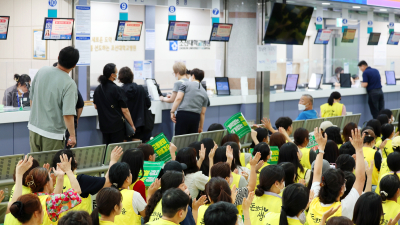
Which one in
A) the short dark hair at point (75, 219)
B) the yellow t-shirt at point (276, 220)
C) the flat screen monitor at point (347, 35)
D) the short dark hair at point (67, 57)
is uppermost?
the flat screen monitor at point (347, 35)

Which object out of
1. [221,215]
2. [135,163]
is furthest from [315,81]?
[221,215]

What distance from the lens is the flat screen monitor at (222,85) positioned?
8724 mm

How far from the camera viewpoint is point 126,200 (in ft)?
10.7

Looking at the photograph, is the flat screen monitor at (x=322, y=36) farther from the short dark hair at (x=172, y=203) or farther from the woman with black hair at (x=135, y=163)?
the short dark hair at (x=172, y=203)

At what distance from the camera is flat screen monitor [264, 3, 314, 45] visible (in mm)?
8539

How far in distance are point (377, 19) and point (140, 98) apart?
8.11 m

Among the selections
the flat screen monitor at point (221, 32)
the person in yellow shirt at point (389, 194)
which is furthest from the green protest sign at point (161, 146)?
the flat screen monitor at point (221, 32)

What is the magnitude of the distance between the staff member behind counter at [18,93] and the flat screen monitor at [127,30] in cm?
152

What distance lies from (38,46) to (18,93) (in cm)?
276

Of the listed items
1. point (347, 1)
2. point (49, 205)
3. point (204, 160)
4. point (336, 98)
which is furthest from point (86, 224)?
point (347, 1)

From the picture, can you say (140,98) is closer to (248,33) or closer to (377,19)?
(248,33)

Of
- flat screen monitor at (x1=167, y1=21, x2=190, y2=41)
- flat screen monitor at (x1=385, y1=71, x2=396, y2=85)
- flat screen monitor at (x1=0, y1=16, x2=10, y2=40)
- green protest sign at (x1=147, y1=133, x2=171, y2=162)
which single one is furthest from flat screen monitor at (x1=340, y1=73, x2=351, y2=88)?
flat screen monitor at (x1=0, y1=16, x2=10, y2=40)

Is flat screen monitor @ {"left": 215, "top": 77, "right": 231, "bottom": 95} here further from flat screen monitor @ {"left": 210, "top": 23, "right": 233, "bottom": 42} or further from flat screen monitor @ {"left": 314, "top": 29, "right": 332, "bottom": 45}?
flat screen monitor @ {"left": 314, "top": 29, "right": 332, "bottom": 45}

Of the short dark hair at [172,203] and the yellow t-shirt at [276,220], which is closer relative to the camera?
the short dark hair at [172,203]
